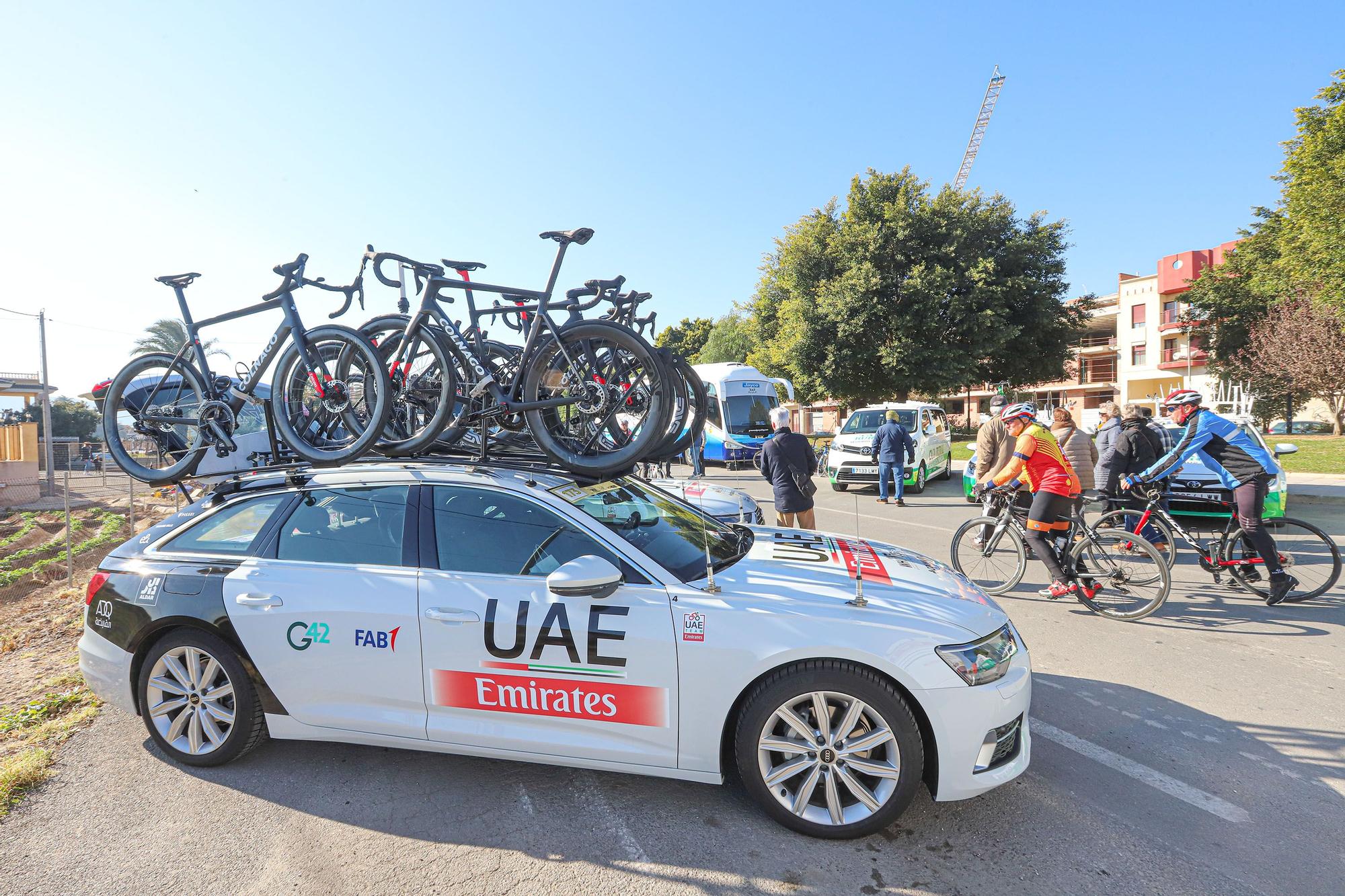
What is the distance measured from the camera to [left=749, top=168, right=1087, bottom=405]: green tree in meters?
22.9

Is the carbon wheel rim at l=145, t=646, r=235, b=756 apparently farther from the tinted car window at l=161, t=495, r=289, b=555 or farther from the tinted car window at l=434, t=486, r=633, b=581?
the tinted car window at l=434, t=486, r=633, b=581

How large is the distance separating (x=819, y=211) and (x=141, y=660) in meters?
25.9

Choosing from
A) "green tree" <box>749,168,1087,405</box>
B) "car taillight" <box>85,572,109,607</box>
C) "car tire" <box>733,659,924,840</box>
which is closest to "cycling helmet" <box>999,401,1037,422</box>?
"car tire" <box>733,659,924,840</box>

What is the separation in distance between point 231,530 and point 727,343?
50.4 metres

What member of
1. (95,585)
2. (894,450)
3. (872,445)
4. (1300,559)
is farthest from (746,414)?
(95,585)

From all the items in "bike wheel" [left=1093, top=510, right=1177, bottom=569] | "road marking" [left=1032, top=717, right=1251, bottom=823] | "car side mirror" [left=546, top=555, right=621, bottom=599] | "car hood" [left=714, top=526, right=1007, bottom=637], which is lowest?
"road marking" [left=1032, top=717, right=1251, bottom=823]

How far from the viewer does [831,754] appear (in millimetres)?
2723

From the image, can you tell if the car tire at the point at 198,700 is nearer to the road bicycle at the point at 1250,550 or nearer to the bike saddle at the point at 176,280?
the bike saddle at the point at 176,280

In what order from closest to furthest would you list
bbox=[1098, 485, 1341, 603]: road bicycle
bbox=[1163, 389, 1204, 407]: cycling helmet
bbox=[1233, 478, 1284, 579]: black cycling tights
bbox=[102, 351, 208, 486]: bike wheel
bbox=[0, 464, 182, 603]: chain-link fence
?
bbox=[102, 351, 208, 486]: bike wheel < bbox=[1233, 478, 1284, 579]: black cycling tights < bbox=[1098, 485, 1341, 603]: road bicycle < bbox=[1163, 389, 1204, 407]: cycling helmet < bbox=[0, 464, 182, 603]: chain-link fence

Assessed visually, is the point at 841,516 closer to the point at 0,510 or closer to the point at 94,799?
the point at 94,799

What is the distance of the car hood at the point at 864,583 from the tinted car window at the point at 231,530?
7.69 feet

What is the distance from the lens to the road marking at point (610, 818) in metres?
2.65

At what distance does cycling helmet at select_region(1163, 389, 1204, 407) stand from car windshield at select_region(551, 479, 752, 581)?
5.01 meters

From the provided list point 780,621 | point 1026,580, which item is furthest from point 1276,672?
point 780,621
